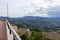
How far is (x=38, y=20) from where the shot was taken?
5906 millimetres

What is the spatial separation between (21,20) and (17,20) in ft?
0.48

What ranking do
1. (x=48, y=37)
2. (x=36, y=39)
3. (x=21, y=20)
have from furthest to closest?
(x=21, y=20) → (x=48, y=37) → (x=36, y=39)

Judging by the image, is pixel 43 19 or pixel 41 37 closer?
pixel 41 37

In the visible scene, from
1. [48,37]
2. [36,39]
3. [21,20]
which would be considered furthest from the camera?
[21,20]

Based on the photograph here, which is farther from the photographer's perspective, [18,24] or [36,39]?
[18,24]

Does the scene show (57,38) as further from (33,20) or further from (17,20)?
(17,20)

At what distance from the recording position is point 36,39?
4.45 m

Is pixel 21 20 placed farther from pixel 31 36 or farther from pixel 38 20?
pixel 31 36

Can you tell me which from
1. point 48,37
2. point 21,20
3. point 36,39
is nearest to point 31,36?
point 36,39

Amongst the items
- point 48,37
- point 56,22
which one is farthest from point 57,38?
point 56,22

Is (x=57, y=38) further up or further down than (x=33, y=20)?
further down

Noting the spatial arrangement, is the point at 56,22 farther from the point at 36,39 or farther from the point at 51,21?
the point at 36,39

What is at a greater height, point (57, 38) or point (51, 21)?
point (51, 21)

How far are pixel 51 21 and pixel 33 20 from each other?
618mm
